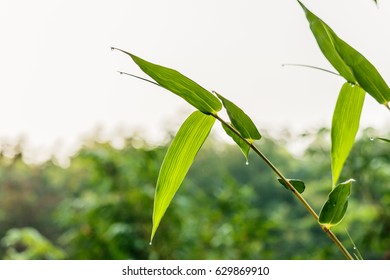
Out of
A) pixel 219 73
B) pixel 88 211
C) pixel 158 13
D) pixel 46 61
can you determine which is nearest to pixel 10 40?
pixel 46 61

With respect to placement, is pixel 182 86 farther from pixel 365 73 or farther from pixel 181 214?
pixel 181 214

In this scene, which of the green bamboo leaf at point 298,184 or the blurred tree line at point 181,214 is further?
the blurred tree line at point 181,214

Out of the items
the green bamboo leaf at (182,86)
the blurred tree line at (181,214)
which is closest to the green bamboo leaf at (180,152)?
the green bamboo leaf at (182,86)

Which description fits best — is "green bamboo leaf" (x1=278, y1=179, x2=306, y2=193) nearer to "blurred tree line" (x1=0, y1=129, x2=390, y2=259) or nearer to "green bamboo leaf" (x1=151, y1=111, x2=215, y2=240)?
"green bamboo leaf" (x1=151, y1=111, x2=215, y2=240)

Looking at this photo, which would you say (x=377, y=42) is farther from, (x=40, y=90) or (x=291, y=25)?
(x=40, y=90)

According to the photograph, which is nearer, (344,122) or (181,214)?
(344,122)

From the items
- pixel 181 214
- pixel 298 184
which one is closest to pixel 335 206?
pixel 298 184

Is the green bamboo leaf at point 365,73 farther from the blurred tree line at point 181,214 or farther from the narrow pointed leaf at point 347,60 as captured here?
the blurred tree line at point 181,214
